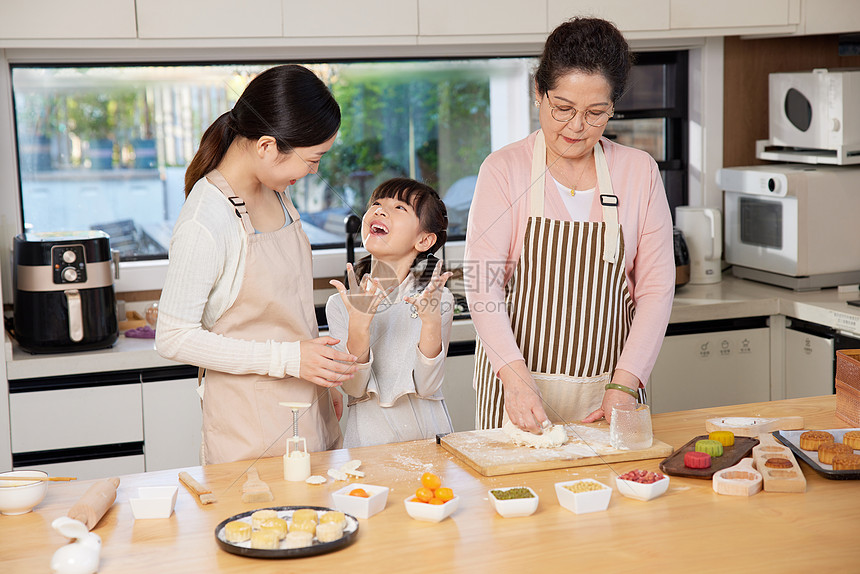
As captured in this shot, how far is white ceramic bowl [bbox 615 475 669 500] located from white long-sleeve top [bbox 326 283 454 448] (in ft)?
1.69

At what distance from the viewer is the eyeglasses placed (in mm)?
1710

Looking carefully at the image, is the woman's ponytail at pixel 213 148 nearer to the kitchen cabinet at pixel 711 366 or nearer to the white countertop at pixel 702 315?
the white countertop at pixel 702 315

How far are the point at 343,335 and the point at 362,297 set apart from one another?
0.18 metres

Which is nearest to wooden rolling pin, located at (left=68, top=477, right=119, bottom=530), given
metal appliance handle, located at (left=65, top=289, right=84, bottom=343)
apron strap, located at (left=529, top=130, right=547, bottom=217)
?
apron strap, located at (left=529, top=130, right=547, bottom=217)

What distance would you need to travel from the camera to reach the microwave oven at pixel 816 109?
295 cm

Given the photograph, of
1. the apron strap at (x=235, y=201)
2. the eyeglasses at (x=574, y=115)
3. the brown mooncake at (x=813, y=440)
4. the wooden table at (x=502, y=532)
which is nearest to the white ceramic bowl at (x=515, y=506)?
the wooden table at (x=502, y=532)

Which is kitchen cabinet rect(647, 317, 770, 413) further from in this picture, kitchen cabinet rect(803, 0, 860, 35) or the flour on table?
the flour on table

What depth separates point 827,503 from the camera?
52.3 inches

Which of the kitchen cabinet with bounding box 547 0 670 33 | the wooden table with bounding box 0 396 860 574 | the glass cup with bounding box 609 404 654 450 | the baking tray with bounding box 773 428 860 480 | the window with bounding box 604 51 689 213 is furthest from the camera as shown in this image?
the window with bounding box 604 51 689 213

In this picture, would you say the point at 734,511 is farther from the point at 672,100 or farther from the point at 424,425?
the point at 672,100

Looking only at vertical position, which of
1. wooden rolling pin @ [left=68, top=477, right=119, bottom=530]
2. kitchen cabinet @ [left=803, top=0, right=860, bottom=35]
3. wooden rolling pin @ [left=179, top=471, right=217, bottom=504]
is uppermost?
kitchen cabinet @ [left=803, top=0, right=860, bottom=35]

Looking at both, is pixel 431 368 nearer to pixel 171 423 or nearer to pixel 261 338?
pixel 261 338

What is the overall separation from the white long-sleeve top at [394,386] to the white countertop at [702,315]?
877 mm

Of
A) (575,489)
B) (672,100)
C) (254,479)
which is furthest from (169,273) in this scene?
(672,100)
